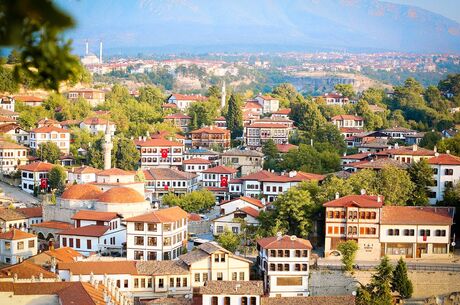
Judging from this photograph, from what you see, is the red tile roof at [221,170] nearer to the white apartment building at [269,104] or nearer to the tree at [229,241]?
the tree at [229,241]

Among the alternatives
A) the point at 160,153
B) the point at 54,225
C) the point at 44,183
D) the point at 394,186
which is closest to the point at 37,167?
the point at 44,183

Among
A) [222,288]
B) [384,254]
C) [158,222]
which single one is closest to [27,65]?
[222,288]

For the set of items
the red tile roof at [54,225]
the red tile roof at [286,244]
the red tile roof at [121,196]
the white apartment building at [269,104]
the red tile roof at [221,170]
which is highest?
the white apartment building at [269,104]

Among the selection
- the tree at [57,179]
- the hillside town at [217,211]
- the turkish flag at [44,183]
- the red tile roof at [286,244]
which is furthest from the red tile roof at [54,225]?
the red tile roof at [286,244]

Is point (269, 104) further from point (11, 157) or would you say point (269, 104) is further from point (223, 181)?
point (11, 157)

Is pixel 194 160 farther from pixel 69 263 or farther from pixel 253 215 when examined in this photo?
pixel 69 263
